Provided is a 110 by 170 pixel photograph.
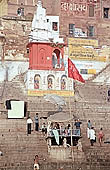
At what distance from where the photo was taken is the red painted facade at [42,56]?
30969 mm

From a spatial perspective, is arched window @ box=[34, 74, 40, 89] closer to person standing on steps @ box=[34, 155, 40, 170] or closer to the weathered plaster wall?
the weathered plaster wall

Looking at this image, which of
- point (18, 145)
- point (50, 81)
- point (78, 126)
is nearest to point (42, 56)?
point (50, 81)

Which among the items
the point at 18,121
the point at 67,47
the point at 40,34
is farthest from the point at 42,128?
the point at 67,47

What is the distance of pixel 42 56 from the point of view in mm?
31297

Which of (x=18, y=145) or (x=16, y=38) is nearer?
(x=18, y=145)

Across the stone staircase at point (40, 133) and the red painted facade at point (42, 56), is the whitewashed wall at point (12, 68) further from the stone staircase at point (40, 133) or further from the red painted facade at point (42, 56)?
the red painted facade at point (42, 56)

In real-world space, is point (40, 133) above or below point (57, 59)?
below

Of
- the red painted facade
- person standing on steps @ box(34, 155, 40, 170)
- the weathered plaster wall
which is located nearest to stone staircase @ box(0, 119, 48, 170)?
person standing on steps @ box(34, 155, 40, 170)

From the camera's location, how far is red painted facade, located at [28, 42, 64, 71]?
31.0 metres

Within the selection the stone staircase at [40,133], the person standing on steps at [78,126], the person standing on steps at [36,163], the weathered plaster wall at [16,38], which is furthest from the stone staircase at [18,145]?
the weathered plaster wall at [16,38]

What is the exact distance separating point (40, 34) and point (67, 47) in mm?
3835

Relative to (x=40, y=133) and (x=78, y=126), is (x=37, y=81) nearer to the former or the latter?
(x=40, y=133)

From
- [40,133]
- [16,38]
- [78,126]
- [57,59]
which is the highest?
[16,38]

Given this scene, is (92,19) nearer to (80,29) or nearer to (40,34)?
(80,29)
